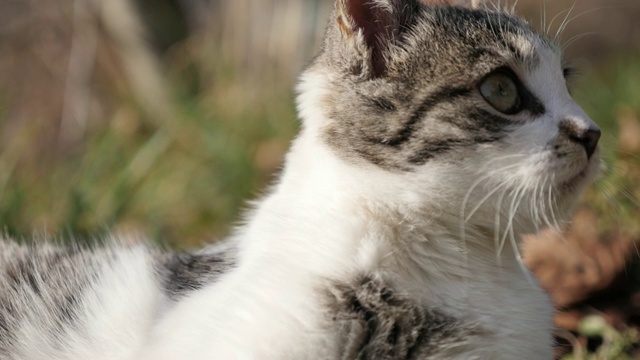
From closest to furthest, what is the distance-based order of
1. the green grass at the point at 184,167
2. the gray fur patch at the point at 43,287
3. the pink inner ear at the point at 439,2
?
the gray fur patch at the point at 43,287, the pink inner ear at the point at 439,2, the green grass at the point at 184,167

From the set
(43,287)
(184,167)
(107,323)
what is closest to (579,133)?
(107,323)

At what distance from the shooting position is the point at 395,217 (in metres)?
1.92

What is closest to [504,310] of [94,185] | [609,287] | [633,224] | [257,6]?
[609,287]

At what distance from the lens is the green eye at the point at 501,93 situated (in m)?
1.93

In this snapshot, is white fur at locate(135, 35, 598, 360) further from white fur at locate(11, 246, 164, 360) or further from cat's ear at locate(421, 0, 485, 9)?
cat's ear at locate(421, 0, 485, 9)

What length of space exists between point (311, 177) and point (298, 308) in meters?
0.36

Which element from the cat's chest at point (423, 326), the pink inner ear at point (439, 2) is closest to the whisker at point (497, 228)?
the cat's chest at point (423, 326)

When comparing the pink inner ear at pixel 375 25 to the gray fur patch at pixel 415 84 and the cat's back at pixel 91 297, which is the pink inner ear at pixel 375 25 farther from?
the cat's back at pixel 91 297

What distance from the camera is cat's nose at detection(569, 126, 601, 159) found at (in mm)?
1894

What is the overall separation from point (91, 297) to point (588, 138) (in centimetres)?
Result: 131

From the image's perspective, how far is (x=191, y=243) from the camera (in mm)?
3816

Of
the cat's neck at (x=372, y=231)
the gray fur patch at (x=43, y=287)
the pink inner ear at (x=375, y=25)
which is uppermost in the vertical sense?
the pink inner ear at (x=375, y=25)

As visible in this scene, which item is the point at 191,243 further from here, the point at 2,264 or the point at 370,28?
the point at 370,28

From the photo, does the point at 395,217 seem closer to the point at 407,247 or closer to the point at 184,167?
the point at 407,247
